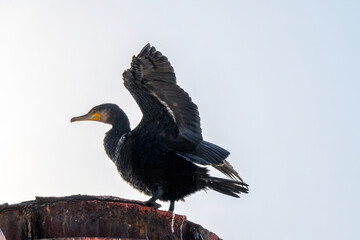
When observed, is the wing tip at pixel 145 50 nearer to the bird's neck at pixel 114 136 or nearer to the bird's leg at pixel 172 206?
the bird's neck at pixel 114 136

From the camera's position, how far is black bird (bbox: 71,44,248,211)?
6.11m

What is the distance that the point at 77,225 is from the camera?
162 inches

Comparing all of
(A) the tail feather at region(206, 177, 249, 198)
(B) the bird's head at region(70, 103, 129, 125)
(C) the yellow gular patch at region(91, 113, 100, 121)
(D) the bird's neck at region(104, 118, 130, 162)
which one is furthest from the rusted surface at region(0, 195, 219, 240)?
(C) the yellow gular patch at region(91, 113, 100, 121)

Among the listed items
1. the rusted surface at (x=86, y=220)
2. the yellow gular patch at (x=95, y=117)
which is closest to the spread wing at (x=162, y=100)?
the yellow gular patch at (x=95, y=117)

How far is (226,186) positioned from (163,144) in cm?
65

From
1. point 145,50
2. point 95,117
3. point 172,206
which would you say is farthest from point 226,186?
point 95,117

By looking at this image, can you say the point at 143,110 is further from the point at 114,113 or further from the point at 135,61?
the point at 114,113

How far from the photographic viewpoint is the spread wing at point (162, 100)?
611cm

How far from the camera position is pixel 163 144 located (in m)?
6.25

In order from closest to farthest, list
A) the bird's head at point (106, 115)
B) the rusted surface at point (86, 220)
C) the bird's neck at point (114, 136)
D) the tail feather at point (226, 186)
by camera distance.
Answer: the rusted surface at point (86, 220) → the tail feather at point (226, 186) → the bird's neck at point (114, 136) → the bird's head at point (106, 115)

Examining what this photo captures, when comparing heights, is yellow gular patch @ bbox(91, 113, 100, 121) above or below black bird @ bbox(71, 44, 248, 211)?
above

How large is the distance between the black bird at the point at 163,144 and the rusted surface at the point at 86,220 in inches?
69.5

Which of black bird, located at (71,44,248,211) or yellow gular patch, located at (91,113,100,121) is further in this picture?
yellow gular patch, located at (91,113,100,121)

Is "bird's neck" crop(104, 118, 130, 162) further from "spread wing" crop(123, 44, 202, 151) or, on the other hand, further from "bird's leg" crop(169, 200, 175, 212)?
"bird's leg" crop(169, 200, 175, 212)
